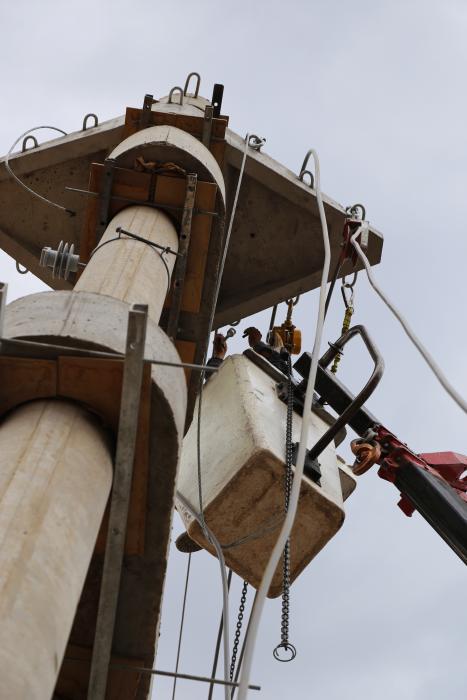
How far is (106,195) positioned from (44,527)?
4.55 m

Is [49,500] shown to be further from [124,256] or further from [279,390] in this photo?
[279,390]

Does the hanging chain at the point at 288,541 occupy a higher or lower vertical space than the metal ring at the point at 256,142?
lower

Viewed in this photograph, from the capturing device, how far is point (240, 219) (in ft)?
33.1

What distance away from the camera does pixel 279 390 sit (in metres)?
8.02

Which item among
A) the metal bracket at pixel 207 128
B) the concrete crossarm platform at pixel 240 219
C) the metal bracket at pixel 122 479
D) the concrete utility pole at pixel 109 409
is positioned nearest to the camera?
the concrete utility pole at pixel 109 409

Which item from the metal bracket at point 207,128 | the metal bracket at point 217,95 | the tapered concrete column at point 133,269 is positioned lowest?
the tapered concrete column at point 133,269

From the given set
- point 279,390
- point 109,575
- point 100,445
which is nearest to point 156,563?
point 109,575

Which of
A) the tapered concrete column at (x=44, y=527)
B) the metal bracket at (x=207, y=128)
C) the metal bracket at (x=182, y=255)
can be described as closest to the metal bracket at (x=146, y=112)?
the metal bracket at (x=207, y=128)

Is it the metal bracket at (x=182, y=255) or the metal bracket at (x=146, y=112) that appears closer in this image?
the metal bracket at (x=182, y=255)

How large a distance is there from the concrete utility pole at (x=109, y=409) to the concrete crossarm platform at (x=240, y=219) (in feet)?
0.69

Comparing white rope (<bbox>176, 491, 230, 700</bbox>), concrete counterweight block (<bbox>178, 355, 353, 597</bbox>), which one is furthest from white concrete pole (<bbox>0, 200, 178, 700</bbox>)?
concrete counterweight block (<bbox>178, 355, 353, 597</bbox>)

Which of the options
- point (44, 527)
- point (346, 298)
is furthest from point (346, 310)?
point (44, 527)

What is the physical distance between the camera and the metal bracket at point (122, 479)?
408 centimetres

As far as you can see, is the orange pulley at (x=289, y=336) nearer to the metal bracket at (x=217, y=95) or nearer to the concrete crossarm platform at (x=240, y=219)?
the concrete crossarm platform at (x=240, y=219)
